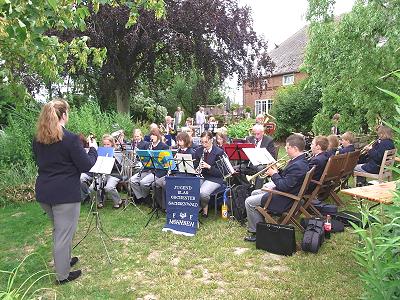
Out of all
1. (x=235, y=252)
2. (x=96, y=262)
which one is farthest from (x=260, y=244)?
(x=96, y=262)

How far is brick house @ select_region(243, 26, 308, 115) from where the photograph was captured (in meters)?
29.3

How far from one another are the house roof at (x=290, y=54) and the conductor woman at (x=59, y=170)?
25.9m

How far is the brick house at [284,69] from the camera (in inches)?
1154

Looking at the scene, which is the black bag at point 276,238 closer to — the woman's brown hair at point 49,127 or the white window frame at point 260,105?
the woman's brown hair at point 49,127

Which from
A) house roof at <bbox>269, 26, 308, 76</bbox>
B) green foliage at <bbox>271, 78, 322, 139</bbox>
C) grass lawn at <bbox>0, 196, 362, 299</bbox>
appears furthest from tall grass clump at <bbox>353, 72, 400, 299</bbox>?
house roof at <bbox>269, 26, 308, 76</bbox>

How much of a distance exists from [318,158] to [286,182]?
3.85 feet

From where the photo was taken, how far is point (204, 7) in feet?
53.0

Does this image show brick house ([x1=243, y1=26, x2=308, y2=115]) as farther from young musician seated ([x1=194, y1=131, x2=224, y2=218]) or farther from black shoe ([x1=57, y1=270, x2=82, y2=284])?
black shoe ([x1=57, y1=270, x2=82, y2=284])

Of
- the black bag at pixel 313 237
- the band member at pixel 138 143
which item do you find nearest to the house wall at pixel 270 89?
the band member at pixel 138 143

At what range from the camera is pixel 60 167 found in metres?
4.16

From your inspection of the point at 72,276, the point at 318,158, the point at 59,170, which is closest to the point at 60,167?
the point at 59,170

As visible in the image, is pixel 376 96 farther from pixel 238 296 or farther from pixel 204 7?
pixel 204 7

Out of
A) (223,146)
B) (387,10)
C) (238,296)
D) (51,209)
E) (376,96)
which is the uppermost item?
(387,10)

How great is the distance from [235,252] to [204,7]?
13.3 metres
